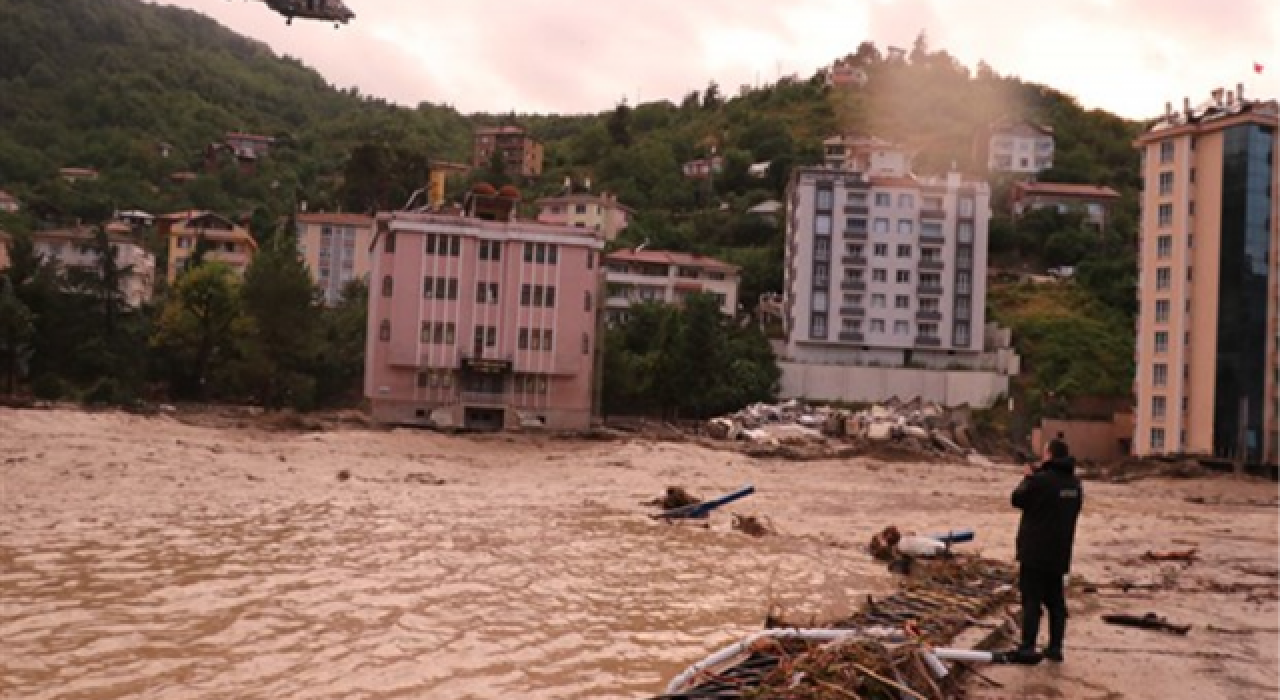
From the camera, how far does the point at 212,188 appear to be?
103688 mm

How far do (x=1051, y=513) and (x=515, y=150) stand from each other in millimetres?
123404

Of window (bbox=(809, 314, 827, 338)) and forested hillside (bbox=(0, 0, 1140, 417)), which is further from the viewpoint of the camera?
forested hillside (bbox=(0, 0, 1140, 417))

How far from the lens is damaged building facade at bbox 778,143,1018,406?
6762 centimetres

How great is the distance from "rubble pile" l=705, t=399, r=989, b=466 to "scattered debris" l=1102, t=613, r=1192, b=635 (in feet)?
93.4

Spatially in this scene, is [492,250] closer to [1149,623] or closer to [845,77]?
[1149,623]

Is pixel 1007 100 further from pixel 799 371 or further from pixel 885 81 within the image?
pixel 799 371

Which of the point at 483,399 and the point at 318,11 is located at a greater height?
the point at 318,11

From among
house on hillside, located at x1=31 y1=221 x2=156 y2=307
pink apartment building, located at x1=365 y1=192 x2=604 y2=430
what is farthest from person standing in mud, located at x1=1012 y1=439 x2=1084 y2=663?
house on hillside, located at x1=31 y1=221 x2=156 y2=307

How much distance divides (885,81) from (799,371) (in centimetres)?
10580

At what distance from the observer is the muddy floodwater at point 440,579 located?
7.58m

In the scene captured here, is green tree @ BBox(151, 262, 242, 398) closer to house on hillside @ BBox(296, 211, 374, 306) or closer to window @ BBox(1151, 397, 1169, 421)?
house on hillside @ BBox(296, 211, 374, 306)

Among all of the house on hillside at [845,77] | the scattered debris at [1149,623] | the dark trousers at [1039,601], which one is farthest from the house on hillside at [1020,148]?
the dark trousers at [1039,601]

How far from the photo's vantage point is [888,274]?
69062 mm

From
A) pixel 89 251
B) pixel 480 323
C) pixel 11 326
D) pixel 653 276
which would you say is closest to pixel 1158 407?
pixel 653 276
